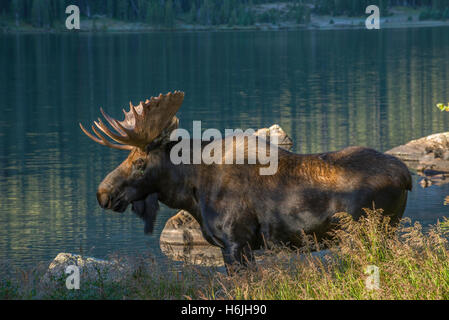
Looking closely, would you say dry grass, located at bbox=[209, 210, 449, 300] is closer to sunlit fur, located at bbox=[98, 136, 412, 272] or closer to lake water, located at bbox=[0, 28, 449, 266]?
sunlit fur, located at bbox=[98, 136, 412, 272]

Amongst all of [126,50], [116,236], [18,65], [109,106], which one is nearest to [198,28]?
[126,50]

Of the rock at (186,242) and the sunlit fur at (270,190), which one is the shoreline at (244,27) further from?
the sunlit fur at (270,190)

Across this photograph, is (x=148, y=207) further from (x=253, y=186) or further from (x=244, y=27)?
(x=244, y=27)

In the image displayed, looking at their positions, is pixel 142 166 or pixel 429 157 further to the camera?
pixel 429 157

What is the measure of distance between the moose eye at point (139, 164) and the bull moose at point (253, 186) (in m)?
0.01

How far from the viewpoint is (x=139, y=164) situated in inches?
438

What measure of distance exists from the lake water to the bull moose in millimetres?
1899

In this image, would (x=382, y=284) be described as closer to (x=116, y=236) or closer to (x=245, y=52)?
(x=116, y=236)

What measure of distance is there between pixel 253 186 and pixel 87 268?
7.81 ft

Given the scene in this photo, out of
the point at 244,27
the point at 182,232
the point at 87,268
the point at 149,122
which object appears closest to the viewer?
the point at 149,122

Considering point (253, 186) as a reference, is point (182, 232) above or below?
below

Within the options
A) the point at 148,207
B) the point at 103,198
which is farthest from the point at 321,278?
the point at 103,198

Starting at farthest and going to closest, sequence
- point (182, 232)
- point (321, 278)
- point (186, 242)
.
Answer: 1. point (182, 232)
2. point (186, 242)
3. point (321, 278)
